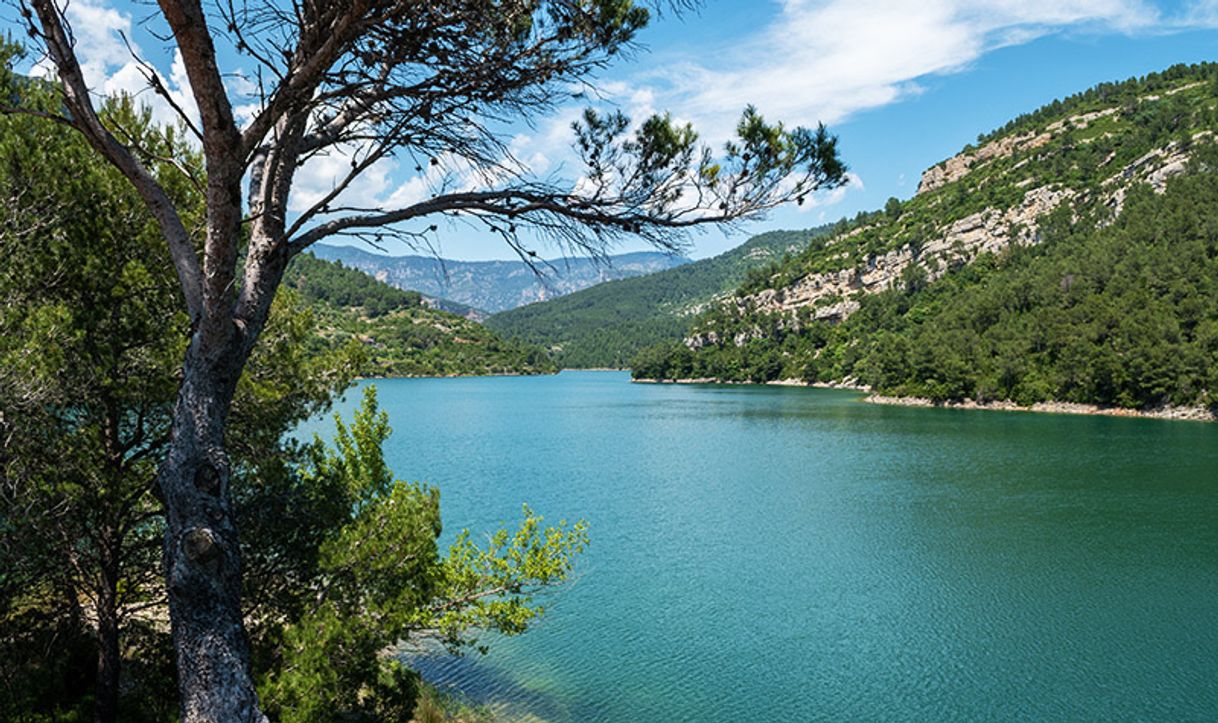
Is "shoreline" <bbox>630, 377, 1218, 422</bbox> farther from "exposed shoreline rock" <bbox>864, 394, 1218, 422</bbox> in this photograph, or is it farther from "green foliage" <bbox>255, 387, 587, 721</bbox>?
"green foliage" <bbox>255, 387, 587, 721</bbox>

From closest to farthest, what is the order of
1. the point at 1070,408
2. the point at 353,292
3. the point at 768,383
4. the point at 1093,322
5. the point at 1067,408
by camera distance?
the point at 1070,408, the point at 1067,408, the point at 1093,322, the point at 768,383, the point at 353,292

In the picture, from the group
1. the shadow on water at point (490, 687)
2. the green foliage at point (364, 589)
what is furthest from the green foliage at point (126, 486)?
the shadow on water at point (490, 687)

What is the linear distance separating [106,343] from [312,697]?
3.55 metres

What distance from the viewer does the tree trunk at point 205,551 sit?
10.5 ft

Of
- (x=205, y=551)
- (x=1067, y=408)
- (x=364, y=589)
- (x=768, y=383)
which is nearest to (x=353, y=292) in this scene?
(x=768, y=383)

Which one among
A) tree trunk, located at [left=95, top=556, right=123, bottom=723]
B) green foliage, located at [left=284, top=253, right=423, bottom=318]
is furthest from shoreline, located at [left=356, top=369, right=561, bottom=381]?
tree trunk, located at [left=95, top=556, right=123, bottom=723]

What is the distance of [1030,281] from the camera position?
65188mm

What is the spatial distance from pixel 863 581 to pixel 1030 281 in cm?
5946

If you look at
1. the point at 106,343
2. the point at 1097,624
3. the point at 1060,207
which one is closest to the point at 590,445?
the point at 1097,624

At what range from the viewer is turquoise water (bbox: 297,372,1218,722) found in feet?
37.2

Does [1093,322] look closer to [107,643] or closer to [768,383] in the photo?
[768,383]

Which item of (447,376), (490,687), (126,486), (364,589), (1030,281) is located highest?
(1030,281)

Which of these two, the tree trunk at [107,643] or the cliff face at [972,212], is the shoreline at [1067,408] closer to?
the cliff face at [972,212]

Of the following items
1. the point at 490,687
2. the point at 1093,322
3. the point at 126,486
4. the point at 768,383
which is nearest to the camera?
the point at 126,486
